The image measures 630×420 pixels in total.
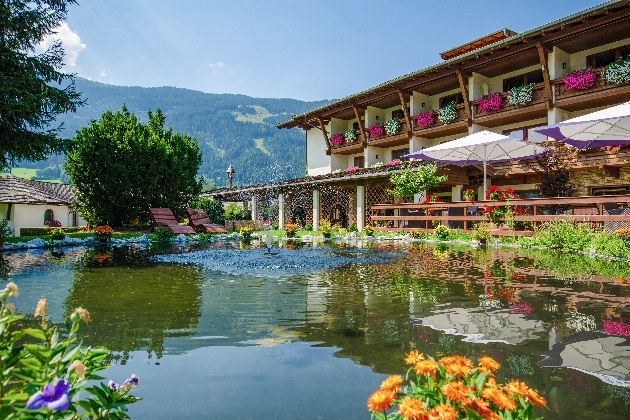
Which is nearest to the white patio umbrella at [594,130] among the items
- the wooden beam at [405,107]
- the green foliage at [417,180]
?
the green foliage at [417,180]

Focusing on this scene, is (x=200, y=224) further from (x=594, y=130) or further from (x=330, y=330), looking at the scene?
(x=330, y=330)

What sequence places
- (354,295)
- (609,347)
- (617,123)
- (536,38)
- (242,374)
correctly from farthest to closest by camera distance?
(536,38) < (617,123) < (354,295) < (609,347) < (242,374)

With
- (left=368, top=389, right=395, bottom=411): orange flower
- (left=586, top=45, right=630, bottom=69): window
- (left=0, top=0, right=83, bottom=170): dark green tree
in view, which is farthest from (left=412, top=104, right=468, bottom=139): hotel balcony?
(left=368, top=389, right=395, bottom=411): orange flower

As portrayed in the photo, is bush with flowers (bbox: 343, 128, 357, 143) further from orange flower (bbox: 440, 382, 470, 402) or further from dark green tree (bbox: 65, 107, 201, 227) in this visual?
orange flower (bbox: 440, 382, 470, 402)

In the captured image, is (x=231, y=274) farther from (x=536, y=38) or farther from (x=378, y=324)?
(x=536, y=38)

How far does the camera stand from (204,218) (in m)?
22.7

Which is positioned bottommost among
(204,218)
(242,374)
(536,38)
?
(242,374)

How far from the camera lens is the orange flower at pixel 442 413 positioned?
52.3 inches

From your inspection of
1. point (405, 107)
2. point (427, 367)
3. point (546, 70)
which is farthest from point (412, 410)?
point (405, 107)

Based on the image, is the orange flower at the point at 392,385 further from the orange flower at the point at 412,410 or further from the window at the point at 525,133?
the window at the point at 525,133

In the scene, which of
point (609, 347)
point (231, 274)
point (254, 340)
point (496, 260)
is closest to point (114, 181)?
point (231, 274)

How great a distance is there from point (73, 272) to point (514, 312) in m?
8.05

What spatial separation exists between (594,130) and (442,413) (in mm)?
13487

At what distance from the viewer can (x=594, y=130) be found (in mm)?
12078
